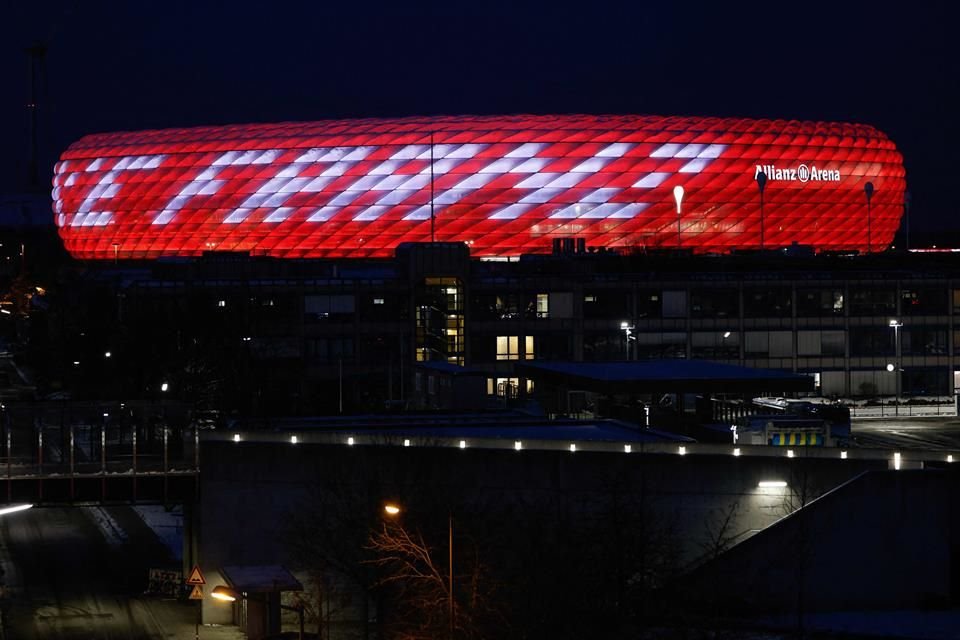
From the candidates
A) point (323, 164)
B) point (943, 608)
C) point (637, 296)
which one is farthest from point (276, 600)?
point (323, 164)

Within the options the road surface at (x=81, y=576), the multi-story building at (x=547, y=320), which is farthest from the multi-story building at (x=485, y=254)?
the road surface at (x=81, y=576)

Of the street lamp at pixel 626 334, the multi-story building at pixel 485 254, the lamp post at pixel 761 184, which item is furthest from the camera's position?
the lamp post at pixel 761 184

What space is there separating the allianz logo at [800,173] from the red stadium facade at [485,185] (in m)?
0.12

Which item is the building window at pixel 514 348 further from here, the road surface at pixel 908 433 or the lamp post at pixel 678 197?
the lamp post at pixel 678 197

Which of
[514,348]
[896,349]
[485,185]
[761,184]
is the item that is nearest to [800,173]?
[761,184]

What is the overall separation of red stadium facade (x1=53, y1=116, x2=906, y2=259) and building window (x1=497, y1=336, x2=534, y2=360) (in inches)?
1857

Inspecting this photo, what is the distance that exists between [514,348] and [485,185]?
50.1m

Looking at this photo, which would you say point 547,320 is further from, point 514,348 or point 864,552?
point 864,552

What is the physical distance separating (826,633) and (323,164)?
10502 centimetres

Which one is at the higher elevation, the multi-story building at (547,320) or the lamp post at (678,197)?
the lamp post at (678,197)

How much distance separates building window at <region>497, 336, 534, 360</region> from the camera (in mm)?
84000

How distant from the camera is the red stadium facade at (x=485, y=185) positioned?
5236 inches

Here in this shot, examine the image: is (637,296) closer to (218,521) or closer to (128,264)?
(218,521)

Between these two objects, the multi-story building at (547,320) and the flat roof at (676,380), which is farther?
the multi-story building at (547,320)
